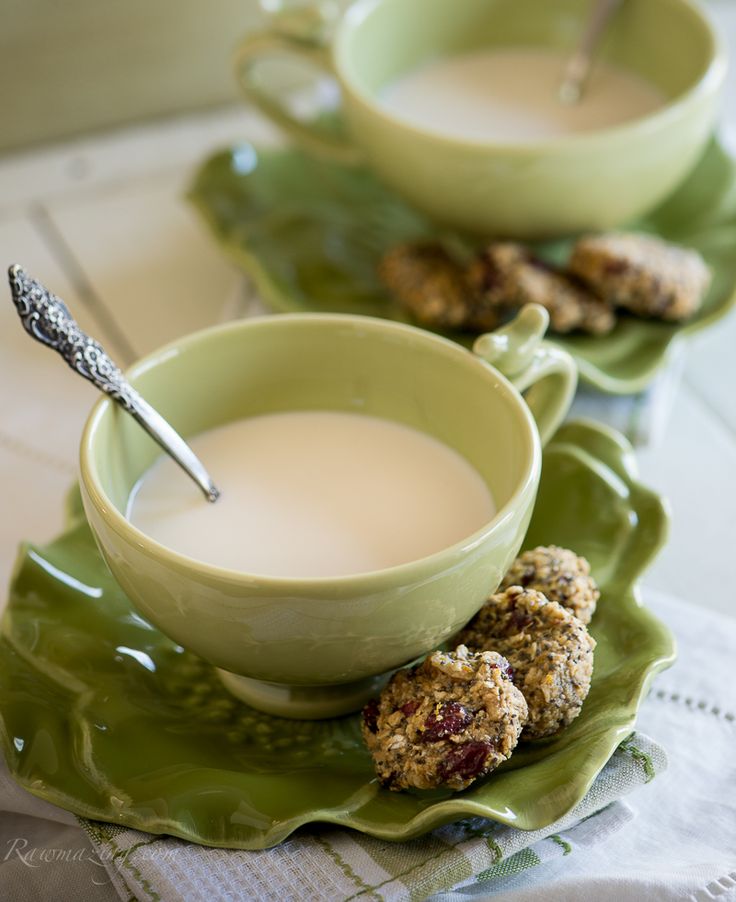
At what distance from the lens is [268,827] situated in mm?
570

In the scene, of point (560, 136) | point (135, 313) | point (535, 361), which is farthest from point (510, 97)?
point (535, 361)

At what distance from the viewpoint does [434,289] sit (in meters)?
0.93

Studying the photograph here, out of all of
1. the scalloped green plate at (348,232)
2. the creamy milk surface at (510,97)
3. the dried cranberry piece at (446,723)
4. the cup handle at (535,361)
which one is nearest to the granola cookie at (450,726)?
the dried cranberry piece at (446,723)

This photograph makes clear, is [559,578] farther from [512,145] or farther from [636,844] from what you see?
[512,145]

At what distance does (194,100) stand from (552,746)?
37.7 inches

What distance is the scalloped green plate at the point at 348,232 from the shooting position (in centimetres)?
92

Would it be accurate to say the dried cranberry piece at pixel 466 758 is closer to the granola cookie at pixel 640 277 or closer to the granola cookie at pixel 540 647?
the granola cookie at pixel 540 647

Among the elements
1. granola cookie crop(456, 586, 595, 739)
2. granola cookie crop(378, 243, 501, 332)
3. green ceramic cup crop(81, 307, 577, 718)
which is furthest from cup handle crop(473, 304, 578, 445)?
granola cookie crop(378, 243, 501, 332)

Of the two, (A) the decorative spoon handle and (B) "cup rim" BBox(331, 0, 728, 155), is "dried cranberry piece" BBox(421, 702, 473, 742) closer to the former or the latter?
(A) the decorative spoon handle

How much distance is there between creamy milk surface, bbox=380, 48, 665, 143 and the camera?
1050mm

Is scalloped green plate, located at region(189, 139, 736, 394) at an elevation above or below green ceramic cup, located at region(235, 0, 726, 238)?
below

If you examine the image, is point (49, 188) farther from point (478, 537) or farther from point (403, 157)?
point (478, 537)

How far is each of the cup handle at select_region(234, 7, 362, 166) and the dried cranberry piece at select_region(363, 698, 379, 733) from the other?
1.99 ft

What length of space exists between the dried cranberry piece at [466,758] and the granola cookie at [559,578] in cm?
12
